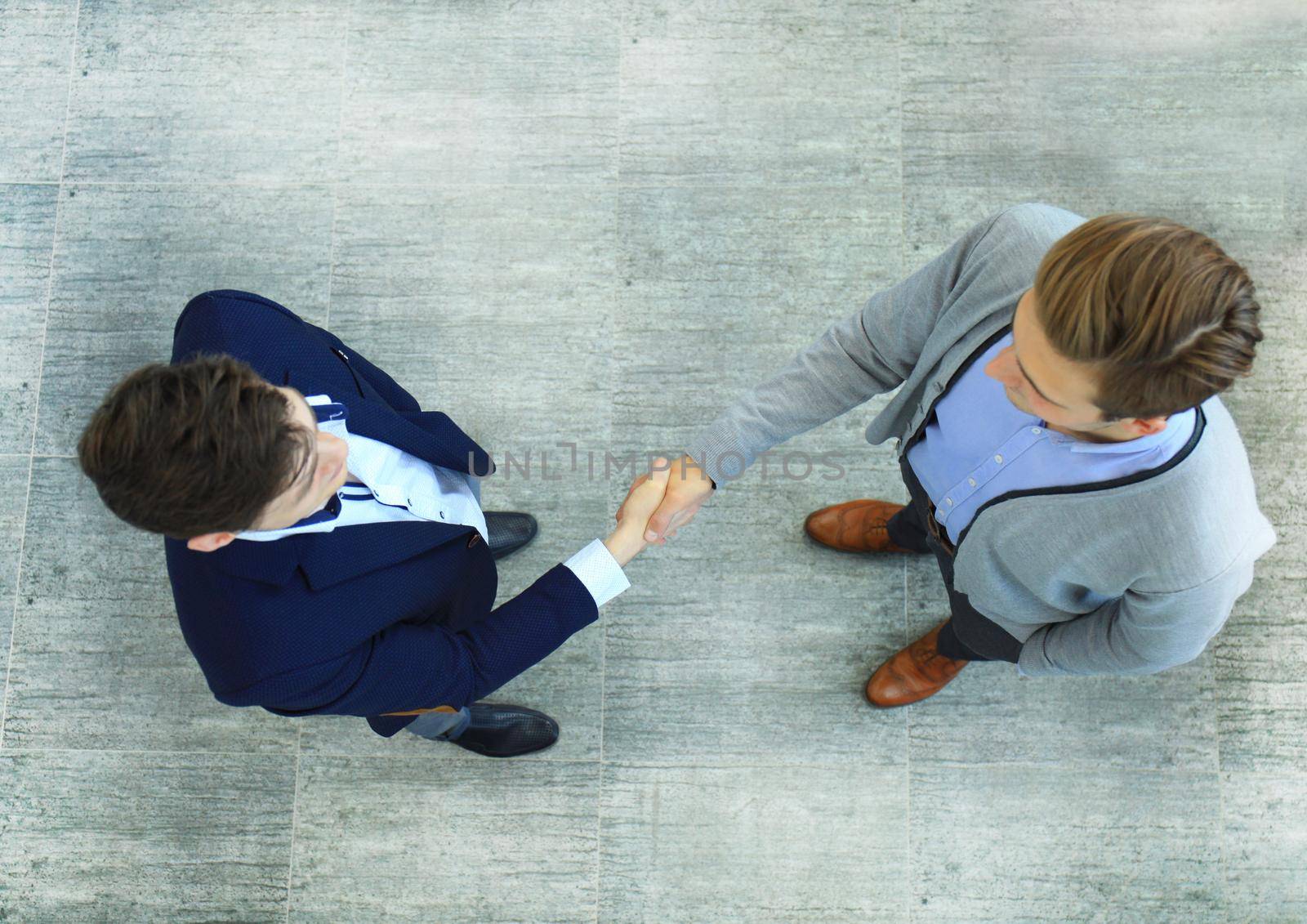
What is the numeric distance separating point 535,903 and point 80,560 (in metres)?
1.59

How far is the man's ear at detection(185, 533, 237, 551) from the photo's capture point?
1.25 metres

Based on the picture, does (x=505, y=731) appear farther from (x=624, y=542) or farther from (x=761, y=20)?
(x=761, y=20)

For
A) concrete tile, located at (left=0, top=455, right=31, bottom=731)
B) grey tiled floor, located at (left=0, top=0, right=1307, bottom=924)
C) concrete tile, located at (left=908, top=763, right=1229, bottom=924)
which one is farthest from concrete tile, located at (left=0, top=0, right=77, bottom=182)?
concrete tile, located at (left=908, top=763, right=1229, bottom=924)

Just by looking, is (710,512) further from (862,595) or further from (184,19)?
(184,19)

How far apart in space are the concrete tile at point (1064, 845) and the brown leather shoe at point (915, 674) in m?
0.23

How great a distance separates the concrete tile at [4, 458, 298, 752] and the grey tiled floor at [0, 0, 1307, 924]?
0.03ft

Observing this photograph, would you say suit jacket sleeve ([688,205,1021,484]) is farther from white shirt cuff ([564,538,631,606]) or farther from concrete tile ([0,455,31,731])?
concrete tile ([0,455,31,731])

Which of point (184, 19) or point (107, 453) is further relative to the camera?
point (184, 19)

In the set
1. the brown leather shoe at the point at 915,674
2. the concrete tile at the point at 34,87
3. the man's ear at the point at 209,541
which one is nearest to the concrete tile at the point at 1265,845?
the brown leather shoe at the point at 915,674

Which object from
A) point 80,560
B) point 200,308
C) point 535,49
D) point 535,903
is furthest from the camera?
point 535,49

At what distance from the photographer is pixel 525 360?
8.32 ft

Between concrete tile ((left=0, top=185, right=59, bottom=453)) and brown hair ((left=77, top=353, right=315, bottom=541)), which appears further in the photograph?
concrete tile ((left=0, top=185, right=59, bottom=453))

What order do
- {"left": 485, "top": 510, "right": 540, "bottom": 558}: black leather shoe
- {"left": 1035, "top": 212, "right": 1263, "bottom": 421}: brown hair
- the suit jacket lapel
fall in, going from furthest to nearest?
{"left": 485, "top": 510, "right": 540, "bottom": 558}: black leather shoe < the suit jacket lapel < {"left": 1035, "top": 212, "right": 1263, "bottom": 421}: brown hair

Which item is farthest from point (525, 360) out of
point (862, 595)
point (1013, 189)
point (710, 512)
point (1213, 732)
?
point (1213, 732)
